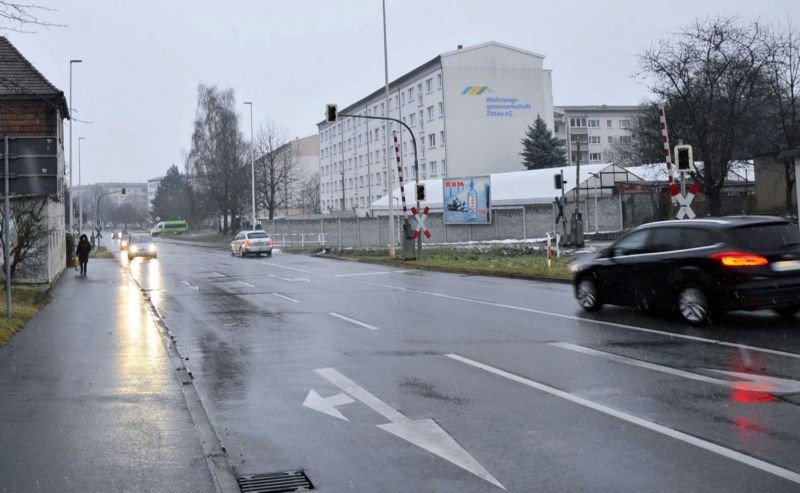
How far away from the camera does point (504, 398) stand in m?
7.52

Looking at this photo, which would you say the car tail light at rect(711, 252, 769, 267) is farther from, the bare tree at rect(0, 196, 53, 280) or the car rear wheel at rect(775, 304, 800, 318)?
the bare tree at rect(0, 196, 53, 280)

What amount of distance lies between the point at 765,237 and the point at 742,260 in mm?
624

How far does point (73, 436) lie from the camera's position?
6.41 m

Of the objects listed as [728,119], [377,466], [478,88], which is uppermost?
[478,88]

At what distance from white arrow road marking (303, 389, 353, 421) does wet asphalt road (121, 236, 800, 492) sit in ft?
Answer: 0.07

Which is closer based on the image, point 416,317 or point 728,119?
point 416,317

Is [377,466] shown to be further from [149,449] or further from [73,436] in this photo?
[73,436]

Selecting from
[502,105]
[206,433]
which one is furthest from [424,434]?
[502,105]

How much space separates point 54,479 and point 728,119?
37695mm

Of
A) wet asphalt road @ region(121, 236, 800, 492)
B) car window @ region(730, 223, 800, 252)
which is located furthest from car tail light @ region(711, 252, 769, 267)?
wet asphalt road @ region(121, 236, 800, 492)

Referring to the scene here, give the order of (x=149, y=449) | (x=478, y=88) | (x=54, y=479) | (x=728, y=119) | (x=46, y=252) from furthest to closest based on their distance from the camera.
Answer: (x=478, y=88) < (x=728, y=119) < (x=46, y=252) < (x=149, y=449) < (x=54, y=479)

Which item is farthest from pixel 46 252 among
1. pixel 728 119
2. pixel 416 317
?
pixel 728 119

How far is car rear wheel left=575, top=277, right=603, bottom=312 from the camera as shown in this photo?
14079mm

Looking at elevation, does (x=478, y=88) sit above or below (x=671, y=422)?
above
